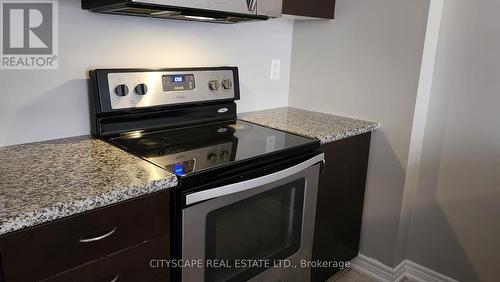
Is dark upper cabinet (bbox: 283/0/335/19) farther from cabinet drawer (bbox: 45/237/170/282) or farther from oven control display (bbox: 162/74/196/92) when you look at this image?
cabinet drawer (bbox: 45/237/170/282)

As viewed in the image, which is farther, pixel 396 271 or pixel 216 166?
pixel 396 271

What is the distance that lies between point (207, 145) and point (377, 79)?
100 cm

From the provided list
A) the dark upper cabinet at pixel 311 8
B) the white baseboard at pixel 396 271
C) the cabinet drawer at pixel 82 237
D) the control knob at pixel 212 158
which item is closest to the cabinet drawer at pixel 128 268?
the cabinet drawer at pixel 82 237

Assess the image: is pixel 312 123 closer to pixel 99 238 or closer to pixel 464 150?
pixel 464 150

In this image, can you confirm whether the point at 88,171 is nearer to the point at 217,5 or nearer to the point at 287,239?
the point at 217,5

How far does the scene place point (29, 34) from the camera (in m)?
1.30

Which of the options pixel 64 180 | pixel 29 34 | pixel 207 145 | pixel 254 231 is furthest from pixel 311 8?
pixel 64 180

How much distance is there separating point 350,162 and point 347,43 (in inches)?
25.5

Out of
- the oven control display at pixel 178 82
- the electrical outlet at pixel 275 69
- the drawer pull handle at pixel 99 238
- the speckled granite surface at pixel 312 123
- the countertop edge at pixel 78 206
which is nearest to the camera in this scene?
the countertop edge at pixel 78 206

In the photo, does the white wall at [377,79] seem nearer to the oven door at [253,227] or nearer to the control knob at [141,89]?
the oven door at [253,227]

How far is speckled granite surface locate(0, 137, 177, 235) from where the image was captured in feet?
2.78

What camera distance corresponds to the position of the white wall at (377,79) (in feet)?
5.89

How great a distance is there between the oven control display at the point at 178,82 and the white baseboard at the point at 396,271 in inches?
52.4

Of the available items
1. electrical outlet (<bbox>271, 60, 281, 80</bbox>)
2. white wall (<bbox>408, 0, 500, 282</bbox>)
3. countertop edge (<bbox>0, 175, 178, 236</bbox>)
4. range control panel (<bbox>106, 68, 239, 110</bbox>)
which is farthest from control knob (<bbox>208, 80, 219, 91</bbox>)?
A: white wall (<bbox>408, 0, 500, 282</bbox>)
